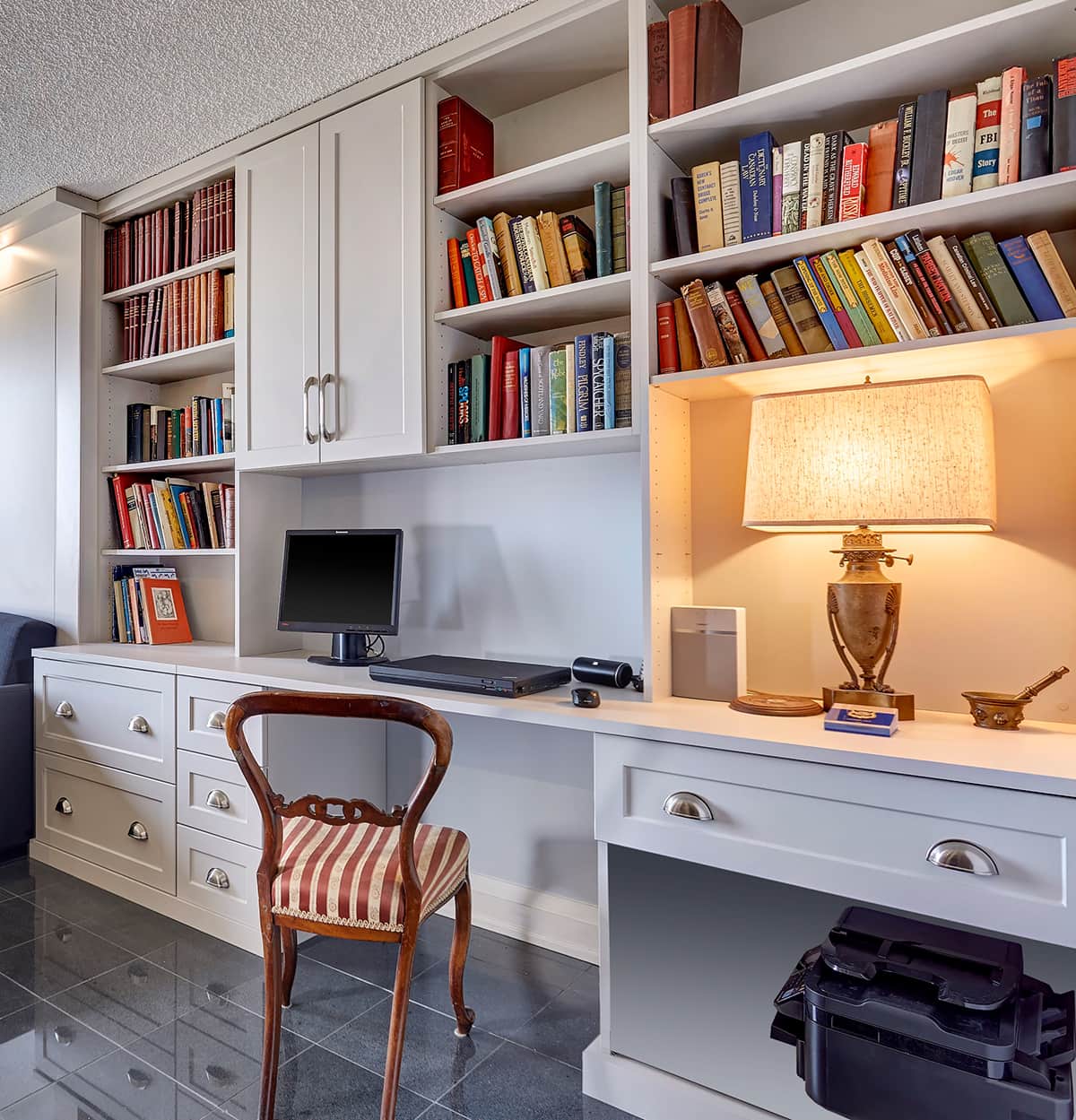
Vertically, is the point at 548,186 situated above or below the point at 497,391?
above

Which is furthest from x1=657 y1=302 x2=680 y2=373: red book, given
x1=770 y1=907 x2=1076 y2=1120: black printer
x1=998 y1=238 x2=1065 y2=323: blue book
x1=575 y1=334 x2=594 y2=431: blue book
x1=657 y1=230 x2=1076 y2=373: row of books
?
x1=770 y1=907 x2=1076 y2=1120: black printer

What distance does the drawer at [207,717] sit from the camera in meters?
2.25

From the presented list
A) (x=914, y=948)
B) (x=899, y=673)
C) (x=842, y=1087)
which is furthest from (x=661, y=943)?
(x=899, y=673)

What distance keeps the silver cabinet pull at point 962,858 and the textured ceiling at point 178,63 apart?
2.13 metres

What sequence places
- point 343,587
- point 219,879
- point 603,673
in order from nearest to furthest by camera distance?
point 603,673 → point 219,879 → point 343,587

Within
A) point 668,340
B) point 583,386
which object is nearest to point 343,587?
point 583,386

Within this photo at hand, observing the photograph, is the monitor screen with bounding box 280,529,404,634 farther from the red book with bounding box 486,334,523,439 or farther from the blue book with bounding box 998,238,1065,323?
the blue book with bounding box 998,238,1065,323

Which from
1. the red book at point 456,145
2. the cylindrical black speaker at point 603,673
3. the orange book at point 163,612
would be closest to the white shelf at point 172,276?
the red book at point 456,145

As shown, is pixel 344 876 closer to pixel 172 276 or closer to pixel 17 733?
pixel 17 733

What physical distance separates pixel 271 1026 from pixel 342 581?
1240 mm

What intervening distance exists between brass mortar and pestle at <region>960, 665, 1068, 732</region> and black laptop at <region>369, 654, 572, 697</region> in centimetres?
95

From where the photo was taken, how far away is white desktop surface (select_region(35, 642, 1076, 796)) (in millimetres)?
1240

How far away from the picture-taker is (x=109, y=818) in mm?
2652

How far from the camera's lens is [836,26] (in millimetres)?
1848
